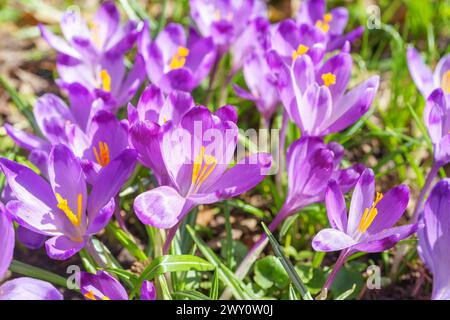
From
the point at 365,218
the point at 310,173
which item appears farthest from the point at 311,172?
the point at 365,218

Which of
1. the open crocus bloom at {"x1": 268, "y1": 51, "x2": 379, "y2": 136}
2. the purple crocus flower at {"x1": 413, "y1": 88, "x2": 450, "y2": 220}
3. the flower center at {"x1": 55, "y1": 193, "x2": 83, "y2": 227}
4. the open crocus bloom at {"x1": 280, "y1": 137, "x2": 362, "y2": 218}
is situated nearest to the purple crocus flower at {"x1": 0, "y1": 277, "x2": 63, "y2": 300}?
the flower center at {"x1": 55, "y1": 193, "x2": 83, "y2": 227}

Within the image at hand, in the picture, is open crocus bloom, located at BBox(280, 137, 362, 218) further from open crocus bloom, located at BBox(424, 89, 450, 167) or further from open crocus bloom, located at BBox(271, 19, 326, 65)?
open crocus bloom, located at BBox(271, 19, 326, 65)

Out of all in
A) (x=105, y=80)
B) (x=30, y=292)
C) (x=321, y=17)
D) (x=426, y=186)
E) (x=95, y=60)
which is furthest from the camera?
(x=321, y=17)

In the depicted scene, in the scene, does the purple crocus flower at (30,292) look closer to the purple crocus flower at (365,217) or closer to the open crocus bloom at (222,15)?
the purple crocus flower at (365,217)

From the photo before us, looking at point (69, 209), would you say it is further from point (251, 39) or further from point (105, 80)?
point (251, 39)

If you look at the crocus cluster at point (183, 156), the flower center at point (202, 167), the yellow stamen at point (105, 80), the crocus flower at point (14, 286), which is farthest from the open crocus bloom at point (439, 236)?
the yellow stamen at point (105, 80)

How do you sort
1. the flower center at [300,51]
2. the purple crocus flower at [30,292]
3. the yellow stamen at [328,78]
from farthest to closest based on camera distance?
1. the flower center at [300,51]
2. the yellow stamen at [328,78]
3. the purple crocus flower at [30,292]
